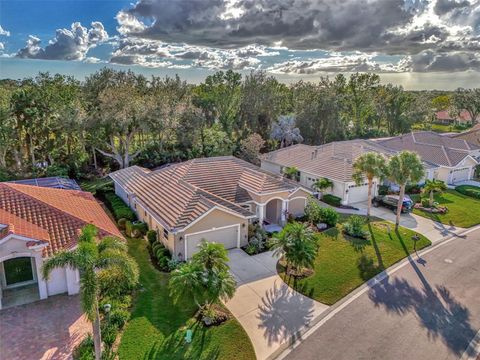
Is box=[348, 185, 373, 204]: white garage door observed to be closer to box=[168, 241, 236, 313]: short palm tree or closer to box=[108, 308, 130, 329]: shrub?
box=[168, 241, 236, 313]: short palm tree

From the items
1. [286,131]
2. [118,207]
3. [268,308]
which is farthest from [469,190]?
[118,207]

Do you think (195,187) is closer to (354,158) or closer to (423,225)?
(354,158)

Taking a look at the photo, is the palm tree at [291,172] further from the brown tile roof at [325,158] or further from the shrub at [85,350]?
the shrub at [85,350]

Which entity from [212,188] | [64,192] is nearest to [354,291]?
[212,188]

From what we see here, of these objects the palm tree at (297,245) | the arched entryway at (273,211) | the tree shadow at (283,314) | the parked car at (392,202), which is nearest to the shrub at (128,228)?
the arched entryway at (273,211)

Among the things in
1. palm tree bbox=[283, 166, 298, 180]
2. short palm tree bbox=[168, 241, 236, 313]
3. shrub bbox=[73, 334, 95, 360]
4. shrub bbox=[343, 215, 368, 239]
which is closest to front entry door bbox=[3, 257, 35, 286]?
shrub bbox=[73, 334, 95, 360]

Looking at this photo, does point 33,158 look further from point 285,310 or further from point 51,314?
point 285,310

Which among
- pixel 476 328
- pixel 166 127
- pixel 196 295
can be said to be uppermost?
pixel 166 127
